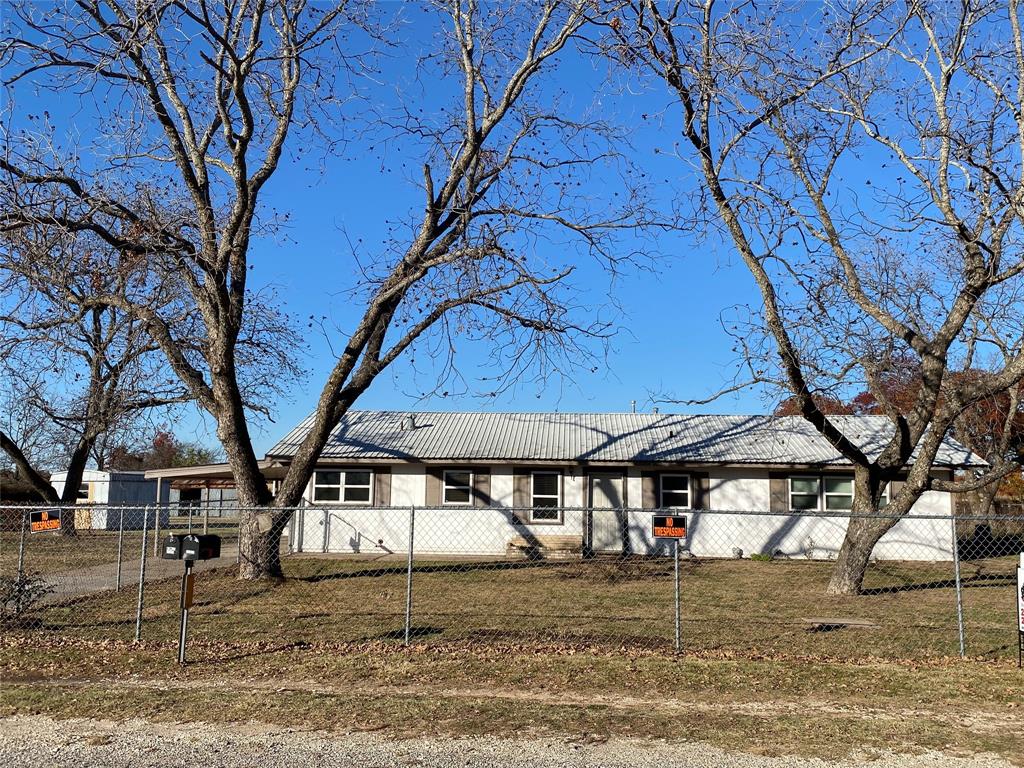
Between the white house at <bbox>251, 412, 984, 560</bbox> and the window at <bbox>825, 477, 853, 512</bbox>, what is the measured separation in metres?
0.03

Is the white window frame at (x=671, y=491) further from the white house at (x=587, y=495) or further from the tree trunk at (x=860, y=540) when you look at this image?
the tree trunk at (x=860, y=540)

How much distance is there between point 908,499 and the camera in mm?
13938

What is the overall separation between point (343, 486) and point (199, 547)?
14765 millimetres

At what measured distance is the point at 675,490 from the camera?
75.6 feet

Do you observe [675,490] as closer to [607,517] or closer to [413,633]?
[607,517]

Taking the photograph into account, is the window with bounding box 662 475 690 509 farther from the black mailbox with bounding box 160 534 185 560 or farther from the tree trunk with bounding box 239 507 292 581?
the black mailbox with bounding box 160 534 185 560

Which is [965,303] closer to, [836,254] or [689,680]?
[836,254]

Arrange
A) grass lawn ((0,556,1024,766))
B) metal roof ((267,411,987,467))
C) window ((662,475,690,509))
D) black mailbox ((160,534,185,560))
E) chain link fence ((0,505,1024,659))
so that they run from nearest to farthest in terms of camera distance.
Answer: grass lawn ((0,556,1024,766)), black mailbox ((160,534,185,560)), chain link fence ((0,505,1024,659)), metal roof ((267,411,987,467)), window ((662,475,690,509))

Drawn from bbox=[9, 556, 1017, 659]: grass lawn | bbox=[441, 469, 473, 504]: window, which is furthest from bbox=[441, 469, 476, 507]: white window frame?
bbox=[9, 556, 1017, 659]: grass lawn

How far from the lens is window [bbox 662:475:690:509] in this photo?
2298 centimetres

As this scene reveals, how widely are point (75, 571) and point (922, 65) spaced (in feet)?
62.3

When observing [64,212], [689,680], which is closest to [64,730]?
[689,680]

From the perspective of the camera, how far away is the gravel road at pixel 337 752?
5453 millimetres

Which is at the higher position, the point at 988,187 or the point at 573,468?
the point at 988,187
